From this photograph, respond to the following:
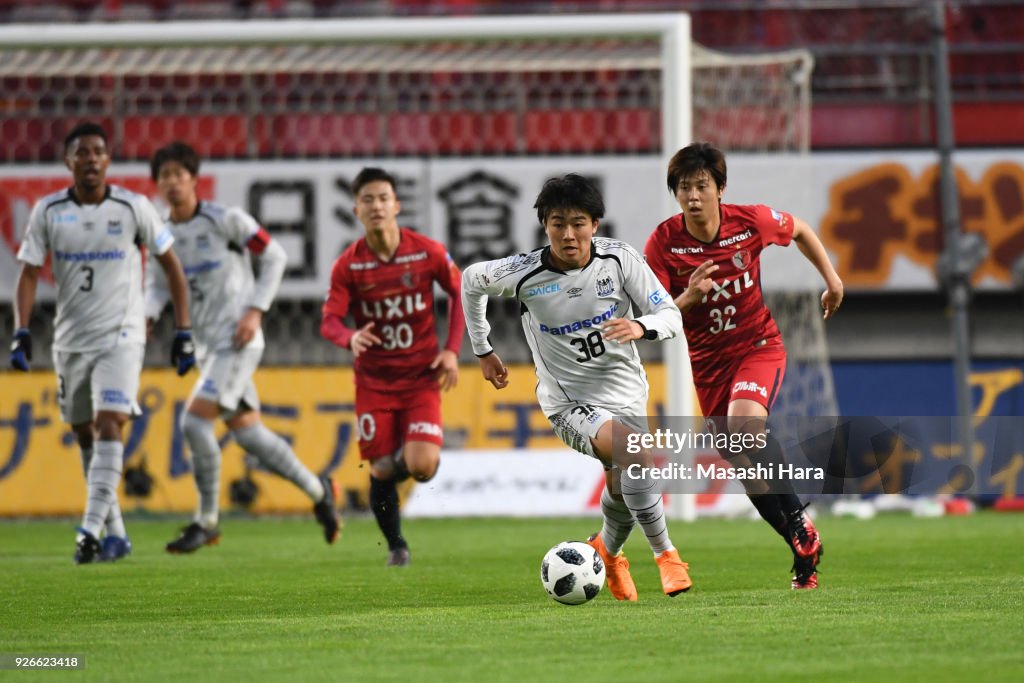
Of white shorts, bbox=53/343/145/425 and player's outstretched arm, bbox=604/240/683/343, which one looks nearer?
player's outstretched arm, bbox=604/240/683/343

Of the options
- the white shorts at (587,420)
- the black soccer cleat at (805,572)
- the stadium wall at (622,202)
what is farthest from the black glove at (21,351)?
the stadium wall at (622,202)

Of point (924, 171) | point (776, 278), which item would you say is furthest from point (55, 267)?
point (924, 171)

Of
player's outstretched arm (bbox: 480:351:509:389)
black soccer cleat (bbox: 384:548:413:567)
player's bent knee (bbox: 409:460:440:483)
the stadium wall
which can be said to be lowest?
black soccer cleat (bbox: 384:548:413:567)

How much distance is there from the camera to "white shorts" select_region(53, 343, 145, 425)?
8.98 meters

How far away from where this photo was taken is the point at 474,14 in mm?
16641

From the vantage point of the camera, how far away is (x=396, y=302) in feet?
28.6

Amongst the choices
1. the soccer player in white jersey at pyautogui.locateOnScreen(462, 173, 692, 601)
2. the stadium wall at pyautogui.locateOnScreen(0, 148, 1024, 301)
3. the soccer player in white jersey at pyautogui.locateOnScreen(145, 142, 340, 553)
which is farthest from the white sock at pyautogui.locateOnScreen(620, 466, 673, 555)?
the stadium wall at pyautogui.locateOnScreen(0, 148, 1024, 301)

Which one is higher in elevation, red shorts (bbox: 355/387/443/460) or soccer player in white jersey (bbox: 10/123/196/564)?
soccer player in white jersey (bbox: 10/123/196/564)

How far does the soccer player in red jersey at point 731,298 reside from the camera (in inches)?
275

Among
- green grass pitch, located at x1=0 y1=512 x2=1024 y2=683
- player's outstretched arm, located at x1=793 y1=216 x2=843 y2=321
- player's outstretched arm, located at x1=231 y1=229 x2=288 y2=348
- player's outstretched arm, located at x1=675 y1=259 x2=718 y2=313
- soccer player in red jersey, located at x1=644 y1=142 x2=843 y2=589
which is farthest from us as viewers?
player's outstretched arm, located at x1=231 y1=229 x2=288 y2=348

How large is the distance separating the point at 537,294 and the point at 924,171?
10.7 meters

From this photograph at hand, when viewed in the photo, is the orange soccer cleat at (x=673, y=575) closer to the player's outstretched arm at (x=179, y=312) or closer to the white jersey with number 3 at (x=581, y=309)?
the white jersey with number 3 at (x=581, y=309)

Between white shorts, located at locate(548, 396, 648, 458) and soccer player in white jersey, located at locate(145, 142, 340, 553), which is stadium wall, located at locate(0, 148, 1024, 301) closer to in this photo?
soccer player in white jersey, located at locate(145, 142, 340, 553)

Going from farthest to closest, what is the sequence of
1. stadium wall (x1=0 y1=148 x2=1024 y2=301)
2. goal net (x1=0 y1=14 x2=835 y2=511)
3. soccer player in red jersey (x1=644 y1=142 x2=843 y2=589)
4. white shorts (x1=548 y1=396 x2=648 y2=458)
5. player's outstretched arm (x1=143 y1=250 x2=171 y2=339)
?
stadium wall (x1=0 y1=148 x2=1024 y2=301), goal net (x1=0 y1=14 x2=835 y2=511), player's outstretched arm (x1=143 y1=250 x2=171 y2=339), soccer player in red jersey (x1=644 y1=142 x2=843 y2=589), white shorts (x1=548 y1=396 x2=648 y2=458)
